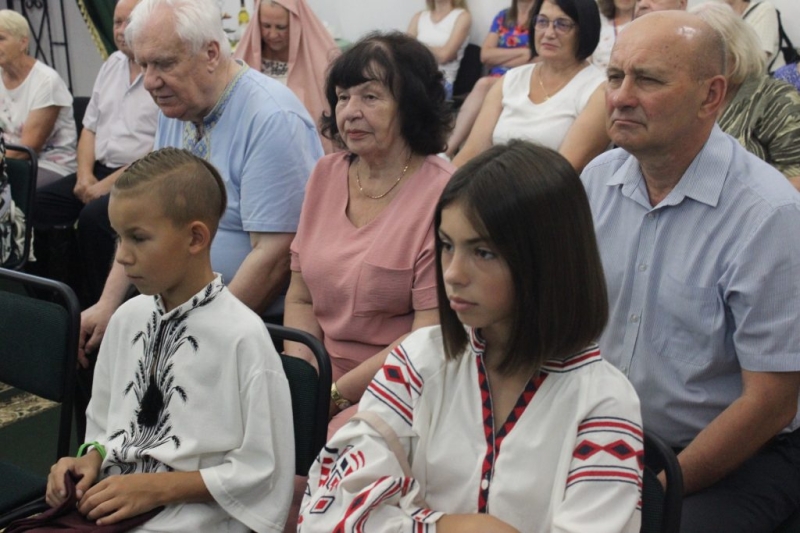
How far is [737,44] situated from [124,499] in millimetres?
1803

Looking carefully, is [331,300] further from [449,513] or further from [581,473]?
[581,473]

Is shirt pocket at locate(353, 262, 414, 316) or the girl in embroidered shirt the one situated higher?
the girl in embroidered shirt

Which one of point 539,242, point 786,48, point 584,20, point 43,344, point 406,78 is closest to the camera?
point 539,242

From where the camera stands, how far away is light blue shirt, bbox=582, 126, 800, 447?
1.54 m

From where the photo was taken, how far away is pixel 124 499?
58.1 inches

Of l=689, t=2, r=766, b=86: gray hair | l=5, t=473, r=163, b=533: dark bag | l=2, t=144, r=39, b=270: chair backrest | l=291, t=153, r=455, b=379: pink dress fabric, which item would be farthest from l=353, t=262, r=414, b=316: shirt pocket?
l=2, t=144, r=39, b=270: chair backrest

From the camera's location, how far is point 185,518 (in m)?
1.51

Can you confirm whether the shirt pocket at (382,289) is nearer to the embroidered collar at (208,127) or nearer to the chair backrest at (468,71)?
the embroidered collar at (208,127)

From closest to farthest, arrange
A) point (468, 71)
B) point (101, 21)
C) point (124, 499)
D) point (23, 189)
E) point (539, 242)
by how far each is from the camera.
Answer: point (539, 242) → point (124, 499) → point (23, 189) → point (468, 71) → point (101, 21)

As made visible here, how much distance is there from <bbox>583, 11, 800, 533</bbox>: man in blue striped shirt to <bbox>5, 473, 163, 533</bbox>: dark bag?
937mm

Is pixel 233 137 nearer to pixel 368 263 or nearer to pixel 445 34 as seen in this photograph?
pixel 368 263

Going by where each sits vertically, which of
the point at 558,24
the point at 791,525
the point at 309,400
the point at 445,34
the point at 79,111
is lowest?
the point at 79,111

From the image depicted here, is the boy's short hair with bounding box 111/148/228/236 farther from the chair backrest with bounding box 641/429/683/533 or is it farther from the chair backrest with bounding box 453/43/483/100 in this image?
the chair backrest with bounding box 453/43/483/100

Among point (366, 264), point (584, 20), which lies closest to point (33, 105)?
point (584, 20)
